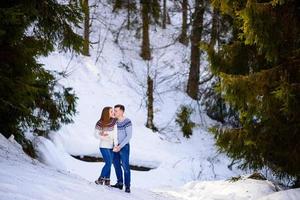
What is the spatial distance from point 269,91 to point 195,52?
13794 millimetres

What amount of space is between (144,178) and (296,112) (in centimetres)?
815

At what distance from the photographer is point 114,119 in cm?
874

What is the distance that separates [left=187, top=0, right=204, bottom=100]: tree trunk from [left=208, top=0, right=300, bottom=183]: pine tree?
38.1 ft

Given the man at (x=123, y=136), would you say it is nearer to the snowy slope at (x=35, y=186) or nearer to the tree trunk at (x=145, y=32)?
the snowy slope at (x=35, y=186)

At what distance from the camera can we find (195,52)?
22.5m

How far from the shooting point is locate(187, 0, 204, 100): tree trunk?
21391 mm

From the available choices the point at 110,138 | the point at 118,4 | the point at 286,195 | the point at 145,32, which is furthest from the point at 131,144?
the point at 118,4

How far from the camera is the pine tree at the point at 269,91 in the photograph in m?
8.64

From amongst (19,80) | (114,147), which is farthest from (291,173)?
(19,80)

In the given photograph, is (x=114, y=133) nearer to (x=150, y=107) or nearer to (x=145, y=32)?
(x=150, y=107)

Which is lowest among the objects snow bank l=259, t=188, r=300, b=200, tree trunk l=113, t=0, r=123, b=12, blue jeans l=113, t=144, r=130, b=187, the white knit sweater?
snow bank l=259, t=188, r=300, b=200

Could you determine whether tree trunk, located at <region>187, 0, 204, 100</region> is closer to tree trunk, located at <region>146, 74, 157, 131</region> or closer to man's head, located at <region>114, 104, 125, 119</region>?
tree trunk, located at <region>146, 74, 157, 131</region>

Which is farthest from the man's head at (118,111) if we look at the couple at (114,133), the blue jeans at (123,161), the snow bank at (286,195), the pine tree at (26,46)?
the snow bank at (286,195)

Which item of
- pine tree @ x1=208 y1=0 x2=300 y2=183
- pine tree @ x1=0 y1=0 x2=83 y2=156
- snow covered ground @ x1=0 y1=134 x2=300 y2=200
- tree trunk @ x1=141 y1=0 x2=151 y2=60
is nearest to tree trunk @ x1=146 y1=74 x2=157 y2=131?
tree trunk @ x1=141 y1=0 x2=151 y2=60
